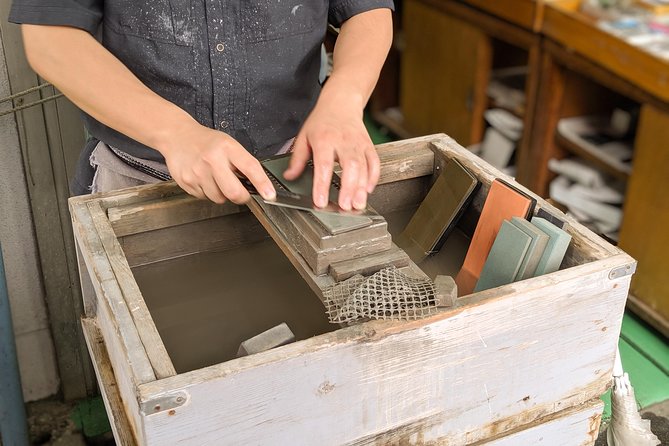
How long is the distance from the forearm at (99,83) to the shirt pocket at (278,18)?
0.23 metres

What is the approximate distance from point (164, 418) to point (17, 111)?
1.04m

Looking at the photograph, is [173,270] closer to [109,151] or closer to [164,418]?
[109,151]

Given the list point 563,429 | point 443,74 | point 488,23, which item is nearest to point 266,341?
point 563,429

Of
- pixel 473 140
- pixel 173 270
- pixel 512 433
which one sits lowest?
pixel 473 140

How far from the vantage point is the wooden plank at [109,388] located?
103cm

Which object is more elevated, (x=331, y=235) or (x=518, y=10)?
(x=331, y=235)

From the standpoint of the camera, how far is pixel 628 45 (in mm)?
2145

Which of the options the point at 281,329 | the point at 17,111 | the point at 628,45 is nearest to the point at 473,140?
the point at 628,45

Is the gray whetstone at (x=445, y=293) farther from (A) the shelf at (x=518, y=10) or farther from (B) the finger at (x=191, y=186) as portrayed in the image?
(A) the shelf at (x=518, y=10)

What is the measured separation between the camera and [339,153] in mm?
996

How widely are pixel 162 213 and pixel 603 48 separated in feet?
5.23

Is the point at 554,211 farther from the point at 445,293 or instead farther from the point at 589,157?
the point at 589,157

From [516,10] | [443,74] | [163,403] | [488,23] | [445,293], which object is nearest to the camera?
[163,403]

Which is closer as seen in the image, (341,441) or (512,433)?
(341,441)
